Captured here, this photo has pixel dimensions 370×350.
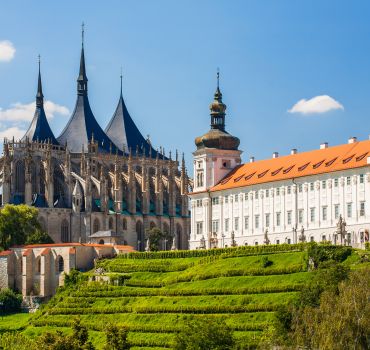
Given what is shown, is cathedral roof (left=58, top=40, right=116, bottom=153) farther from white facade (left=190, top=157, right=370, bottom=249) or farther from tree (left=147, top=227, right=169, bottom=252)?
white facade (left=190, top=157, right=370, bottom=249)

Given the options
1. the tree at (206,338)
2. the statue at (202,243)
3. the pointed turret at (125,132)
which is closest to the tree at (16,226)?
the statue at (202,243)

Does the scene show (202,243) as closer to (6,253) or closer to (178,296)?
(6,253)

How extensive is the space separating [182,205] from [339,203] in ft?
155

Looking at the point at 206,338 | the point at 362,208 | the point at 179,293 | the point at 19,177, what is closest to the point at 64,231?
the point at 19,177

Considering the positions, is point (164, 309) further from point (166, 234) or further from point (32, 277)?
point (166, 234)

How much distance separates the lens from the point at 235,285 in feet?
277

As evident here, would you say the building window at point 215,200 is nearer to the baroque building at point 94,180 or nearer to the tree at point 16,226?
the baroque building at point 94,180

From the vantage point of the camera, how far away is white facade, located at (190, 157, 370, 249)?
9094 centimetres

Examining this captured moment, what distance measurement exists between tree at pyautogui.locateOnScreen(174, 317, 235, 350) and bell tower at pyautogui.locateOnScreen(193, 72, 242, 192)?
37.9 m

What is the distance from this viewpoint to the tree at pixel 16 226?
359ft

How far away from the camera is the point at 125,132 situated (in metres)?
145

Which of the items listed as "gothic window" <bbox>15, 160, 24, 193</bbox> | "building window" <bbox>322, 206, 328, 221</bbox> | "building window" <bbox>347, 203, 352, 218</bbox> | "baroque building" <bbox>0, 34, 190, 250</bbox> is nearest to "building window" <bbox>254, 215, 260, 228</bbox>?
"building window" <bbox>322, 206, 328, 221</bbox>

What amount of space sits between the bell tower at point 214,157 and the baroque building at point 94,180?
11.2 m

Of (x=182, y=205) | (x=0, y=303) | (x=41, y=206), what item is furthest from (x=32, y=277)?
(x=182, y=205)
